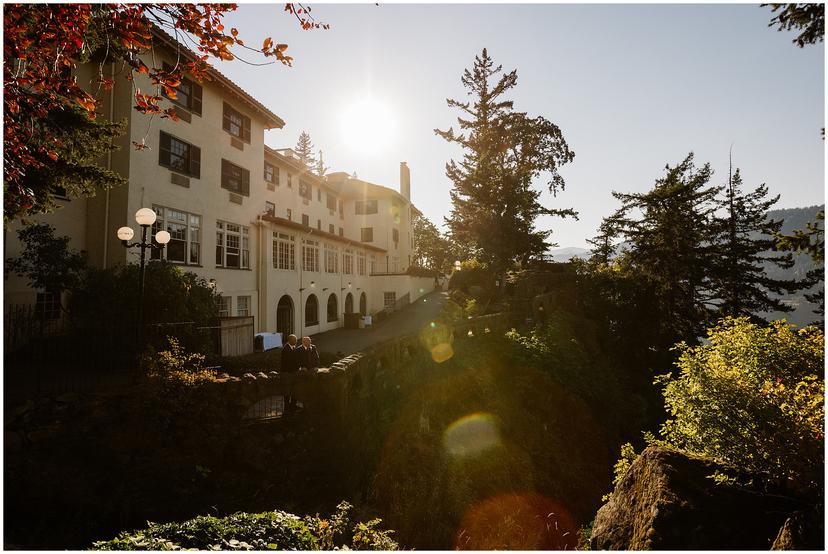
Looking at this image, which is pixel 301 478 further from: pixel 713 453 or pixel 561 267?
pixel 561 267

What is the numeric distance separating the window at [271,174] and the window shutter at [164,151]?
1048cm

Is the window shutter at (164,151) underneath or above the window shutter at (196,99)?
underneath

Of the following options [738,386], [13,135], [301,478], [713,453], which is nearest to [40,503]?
[301,478]

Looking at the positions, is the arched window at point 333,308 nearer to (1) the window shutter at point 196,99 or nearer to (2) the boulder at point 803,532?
(1) the window shutter at point 196,99

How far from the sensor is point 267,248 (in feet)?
69.2

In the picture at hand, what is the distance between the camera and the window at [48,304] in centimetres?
1277

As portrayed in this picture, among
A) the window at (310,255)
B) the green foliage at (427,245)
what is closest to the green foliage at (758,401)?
the window at (310,255)

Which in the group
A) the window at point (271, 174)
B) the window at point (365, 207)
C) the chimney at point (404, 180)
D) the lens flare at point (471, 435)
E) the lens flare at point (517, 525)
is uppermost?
the chimney at point (404, 180)

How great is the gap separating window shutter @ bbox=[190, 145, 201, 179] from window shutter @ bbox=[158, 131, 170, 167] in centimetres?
111

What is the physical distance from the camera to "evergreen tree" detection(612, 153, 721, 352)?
2258 centimetres

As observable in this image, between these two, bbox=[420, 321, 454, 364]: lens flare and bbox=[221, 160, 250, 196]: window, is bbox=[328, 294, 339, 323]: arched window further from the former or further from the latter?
bbox=[420, 321, 454, 364]: lens flare

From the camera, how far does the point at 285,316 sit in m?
22.8

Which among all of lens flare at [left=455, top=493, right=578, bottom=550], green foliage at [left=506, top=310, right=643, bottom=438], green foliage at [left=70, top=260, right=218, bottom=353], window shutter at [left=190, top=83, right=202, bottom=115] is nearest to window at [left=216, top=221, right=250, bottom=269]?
window shutter at [left=190, top=83, right=202, bottom=115]

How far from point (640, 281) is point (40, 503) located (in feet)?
88.8
